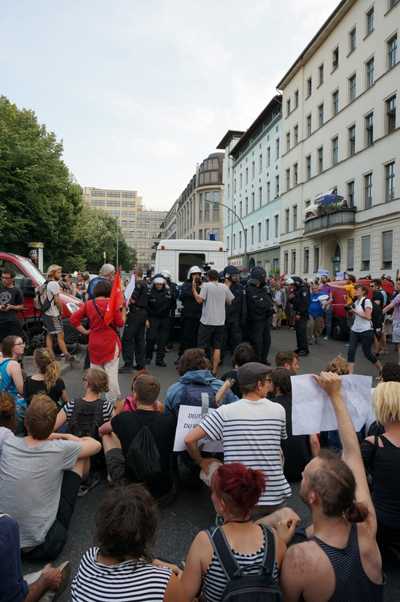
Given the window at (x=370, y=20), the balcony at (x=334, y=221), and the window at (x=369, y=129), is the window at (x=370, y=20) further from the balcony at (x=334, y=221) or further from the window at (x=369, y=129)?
the balcony at (x=334, y=221)

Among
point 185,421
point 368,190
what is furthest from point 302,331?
point 368,190

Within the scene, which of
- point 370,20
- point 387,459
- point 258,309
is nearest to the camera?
point 387,459

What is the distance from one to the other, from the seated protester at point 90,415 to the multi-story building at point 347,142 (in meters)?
21.7

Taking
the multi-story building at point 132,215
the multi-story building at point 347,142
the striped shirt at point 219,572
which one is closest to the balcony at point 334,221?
the multi-story building at point 347,142

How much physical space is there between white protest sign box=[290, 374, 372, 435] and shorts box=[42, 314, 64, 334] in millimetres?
6741

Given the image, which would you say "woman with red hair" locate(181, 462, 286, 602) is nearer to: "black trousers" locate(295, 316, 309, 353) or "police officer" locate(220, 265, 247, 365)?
"police officer" locate(220, 265, 247, 365)

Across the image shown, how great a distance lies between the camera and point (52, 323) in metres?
8.66

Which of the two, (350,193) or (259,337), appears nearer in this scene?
(259,337)

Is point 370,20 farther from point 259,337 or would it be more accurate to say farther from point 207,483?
point 207,483

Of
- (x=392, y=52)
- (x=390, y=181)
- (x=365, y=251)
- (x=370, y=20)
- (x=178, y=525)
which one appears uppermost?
(x=370, y=20)

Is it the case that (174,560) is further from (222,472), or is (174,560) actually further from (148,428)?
(222,472)

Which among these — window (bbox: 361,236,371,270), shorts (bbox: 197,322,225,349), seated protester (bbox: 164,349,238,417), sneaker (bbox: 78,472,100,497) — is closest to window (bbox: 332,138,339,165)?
window (bbox: 361,236,371,270)

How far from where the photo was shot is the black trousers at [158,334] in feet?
31.3

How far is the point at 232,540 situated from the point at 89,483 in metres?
2.32
